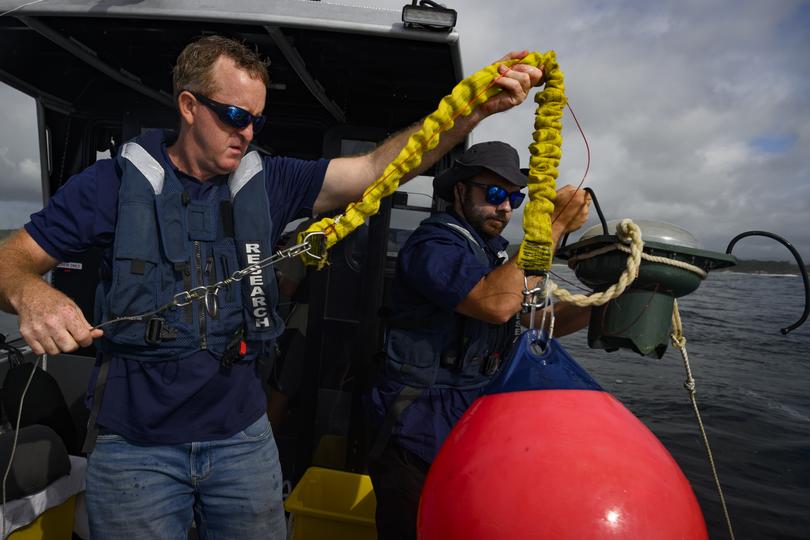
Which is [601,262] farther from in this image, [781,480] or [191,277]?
[781,480]

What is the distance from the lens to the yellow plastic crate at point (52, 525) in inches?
90.6

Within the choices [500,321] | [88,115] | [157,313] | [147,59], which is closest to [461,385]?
[500,321]

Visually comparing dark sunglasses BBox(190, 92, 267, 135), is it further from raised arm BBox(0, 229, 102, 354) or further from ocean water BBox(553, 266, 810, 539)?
ocean water BBox(553, 266, 810, 539)

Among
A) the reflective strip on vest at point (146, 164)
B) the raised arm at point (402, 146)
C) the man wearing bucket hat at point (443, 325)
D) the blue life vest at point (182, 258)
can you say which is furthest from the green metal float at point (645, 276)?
the reflective strip on vest at point (146, 164)

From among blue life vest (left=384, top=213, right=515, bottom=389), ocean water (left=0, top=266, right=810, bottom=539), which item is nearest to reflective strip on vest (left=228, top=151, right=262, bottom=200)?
blue life vest (left=384, top=213, right=515, bottom=389)

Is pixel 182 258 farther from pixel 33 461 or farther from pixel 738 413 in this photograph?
pixel 738 413

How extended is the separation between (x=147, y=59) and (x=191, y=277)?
166cm

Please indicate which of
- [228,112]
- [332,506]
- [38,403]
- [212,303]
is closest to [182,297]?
[212,303]

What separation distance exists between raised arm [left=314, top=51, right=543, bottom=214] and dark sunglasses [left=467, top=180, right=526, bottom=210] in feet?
0.97

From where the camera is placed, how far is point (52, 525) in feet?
7.95

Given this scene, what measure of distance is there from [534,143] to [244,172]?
986 mm

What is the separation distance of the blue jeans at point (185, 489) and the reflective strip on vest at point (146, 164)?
2.62 ft

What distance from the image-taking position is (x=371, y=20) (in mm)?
2074

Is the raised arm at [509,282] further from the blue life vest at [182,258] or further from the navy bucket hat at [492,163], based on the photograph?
the blue life vest at [182,258]
